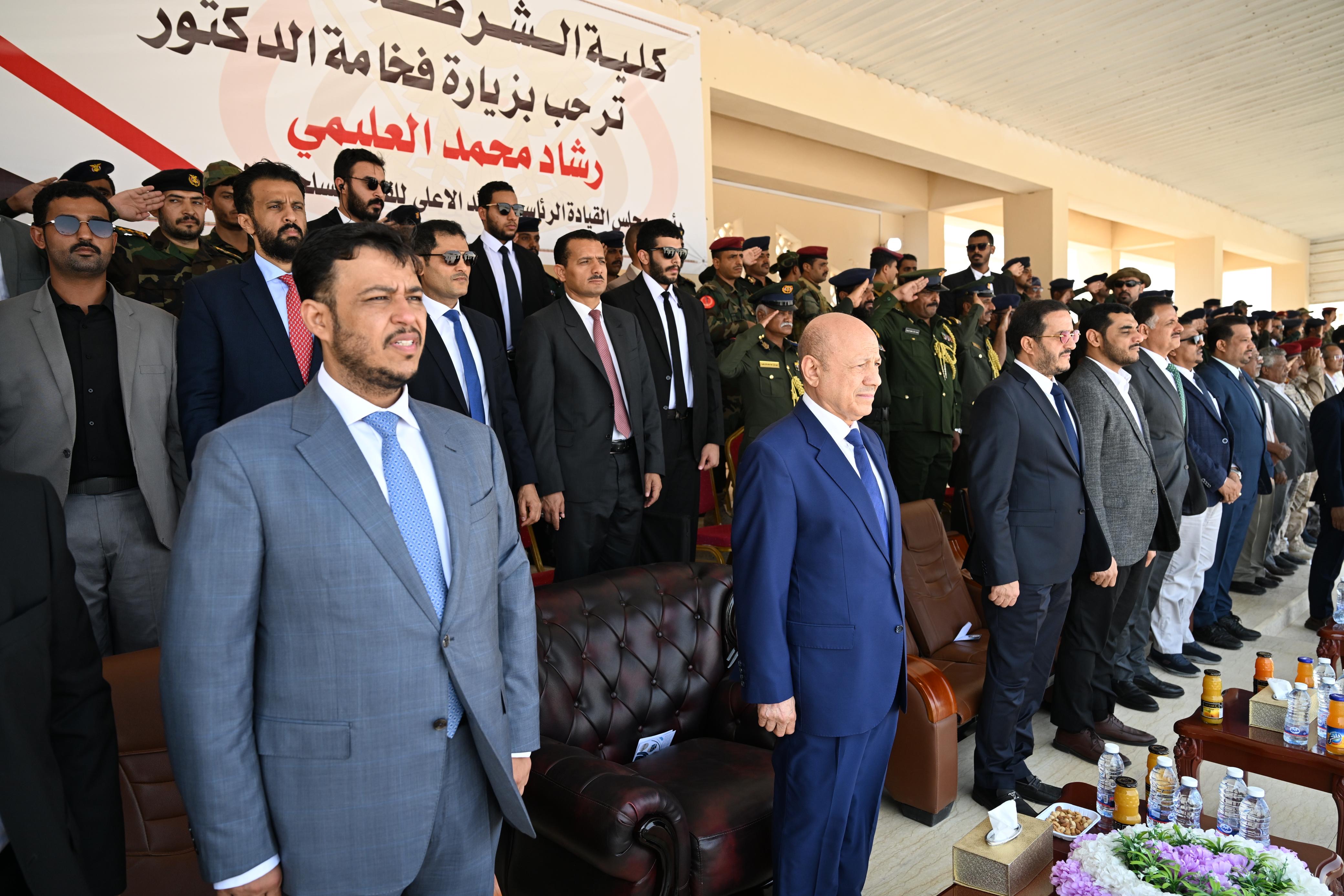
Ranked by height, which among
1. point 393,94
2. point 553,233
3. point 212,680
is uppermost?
point 393,94

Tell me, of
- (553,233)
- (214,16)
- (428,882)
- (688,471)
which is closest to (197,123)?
(214,16)

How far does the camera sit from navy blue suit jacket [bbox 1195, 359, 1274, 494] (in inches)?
210

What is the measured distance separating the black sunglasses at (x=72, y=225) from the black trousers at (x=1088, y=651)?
12.0ft

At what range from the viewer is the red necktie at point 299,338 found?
252 centimetres

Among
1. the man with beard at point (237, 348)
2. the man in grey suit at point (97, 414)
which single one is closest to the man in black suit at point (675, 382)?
the man with beard at point (237, 348)

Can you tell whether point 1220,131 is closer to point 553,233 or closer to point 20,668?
point 553,233

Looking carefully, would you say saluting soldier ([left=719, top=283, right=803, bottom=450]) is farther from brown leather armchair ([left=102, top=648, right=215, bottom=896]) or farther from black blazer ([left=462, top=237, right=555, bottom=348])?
brown leather armchair ([left=102, top=648, right=215, bottom=896])

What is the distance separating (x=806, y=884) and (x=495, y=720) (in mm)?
1105

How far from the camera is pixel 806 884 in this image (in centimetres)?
219

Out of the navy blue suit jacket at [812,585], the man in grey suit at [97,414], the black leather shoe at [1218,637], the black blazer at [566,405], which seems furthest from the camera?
the black leather shoe at [1218,637]

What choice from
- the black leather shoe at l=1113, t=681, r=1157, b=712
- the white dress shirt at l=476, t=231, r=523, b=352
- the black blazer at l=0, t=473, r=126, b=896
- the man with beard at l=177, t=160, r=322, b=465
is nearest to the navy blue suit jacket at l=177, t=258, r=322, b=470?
the man with beard at l=177, t=160, r=322, b=465

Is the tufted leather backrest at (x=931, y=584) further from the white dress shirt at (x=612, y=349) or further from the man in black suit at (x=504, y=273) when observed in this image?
the man in black suit at (x=504, y=273)

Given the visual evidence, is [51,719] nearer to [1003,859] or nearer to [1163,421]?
[1003,859]

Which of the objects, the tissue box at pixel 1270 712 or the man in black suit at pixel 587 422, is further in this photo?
the man in black suit at pixel 587 422
